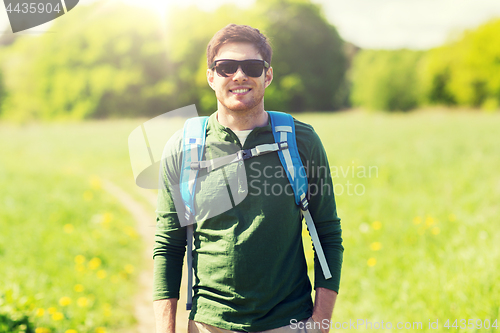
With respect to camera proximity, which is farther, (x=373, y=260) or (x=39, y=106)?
(x=39, y=106)

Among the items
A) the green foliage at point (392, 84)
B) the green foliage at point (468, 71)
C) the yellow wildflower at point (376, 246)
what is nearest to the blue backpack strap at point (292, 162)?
the yellow wildflower at point (376, 246)

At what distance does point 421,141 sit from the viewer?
11086 mm

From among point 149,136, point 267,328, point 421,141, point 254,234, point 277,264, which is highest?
point 149,136

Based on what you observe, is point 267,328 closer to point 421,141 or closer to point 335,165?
point 335,165

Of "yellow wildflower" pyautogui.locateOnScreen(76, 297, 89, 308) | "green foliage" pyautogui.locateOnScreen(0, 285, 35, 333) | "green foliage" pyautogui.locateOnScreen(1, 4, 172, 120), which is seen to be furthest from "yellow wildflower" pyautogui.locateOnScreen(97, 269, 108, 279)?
"green foliage" pyautogui.locateOnScreen(1, 4, 172, 120)

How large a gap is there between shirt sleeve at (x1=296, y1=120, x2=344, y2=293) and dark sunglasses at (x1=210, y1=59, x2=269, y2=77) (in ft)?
1.26

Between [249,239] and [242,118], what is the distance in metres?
0.63

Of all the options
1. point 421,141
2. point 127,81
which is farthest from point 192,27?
point 421,141

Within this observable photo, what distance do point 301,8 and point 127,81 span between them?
81.9 feet

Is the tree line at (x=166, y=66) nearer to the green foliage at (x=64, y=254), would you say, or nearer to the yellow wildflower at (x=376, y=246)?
the green foliage at (x=64, y=254)

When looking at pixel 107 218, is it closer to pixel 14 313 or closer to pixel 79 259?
pixel 79 259

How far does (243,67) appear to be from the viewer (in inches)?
70.6

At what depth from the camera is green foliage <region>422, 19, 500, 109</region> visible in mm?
39219

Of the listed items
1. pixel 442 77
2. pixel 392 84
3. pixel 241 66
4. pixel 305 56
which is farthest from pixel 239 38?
pixel 392 84
